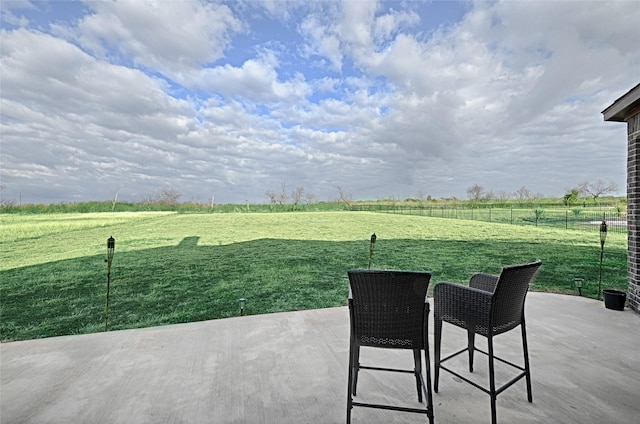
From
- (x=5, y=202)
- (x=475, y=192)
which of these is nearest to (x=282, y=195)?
(x=475, y=192)

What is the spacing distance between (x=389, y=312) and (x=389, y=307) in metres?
0.03

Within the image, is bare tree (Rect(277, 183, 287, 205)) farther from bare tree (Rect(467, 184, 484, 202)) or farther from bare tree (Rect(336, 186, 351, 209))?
bare tree (Rect(467, 184, 484, 202))

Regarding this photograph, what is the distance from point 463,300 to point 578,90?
10.3 metres

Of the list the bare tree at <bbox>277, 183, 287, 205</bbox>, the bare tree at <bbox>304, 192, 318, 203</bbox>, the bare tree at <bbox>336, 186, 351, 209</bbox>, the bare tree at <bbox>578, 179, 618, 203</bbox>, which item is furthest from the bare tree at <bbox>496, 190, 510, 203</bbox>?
the bare tree at <bbox>277, 183, 287, 205</bbox>

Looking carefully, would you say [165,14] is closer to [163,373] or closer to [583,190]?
[163,373]

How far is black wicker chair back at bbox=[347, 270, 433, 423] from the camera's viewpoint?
4.35 ft

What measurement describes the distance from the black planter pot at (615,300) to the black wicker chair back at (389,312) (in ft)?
10.5

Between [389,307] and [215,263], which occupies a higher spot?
[389,307]

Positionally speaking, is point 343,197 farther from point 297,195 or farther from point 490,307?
point 490,307

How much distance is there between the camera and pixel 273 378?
1889 millimetres

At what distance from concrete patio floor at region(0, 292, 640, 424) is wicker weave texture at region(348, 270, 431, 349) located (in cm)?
46

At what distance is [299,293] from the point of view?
16.9ft

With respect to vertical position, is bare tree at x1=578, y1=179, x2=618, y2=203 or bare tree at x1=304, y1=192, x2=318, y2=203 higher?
bare tree at x1=578, y1=179, x2=618, y2=203

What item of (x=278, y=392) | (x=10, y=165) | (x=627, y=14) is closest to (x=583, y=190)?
(x=627, y=14)
